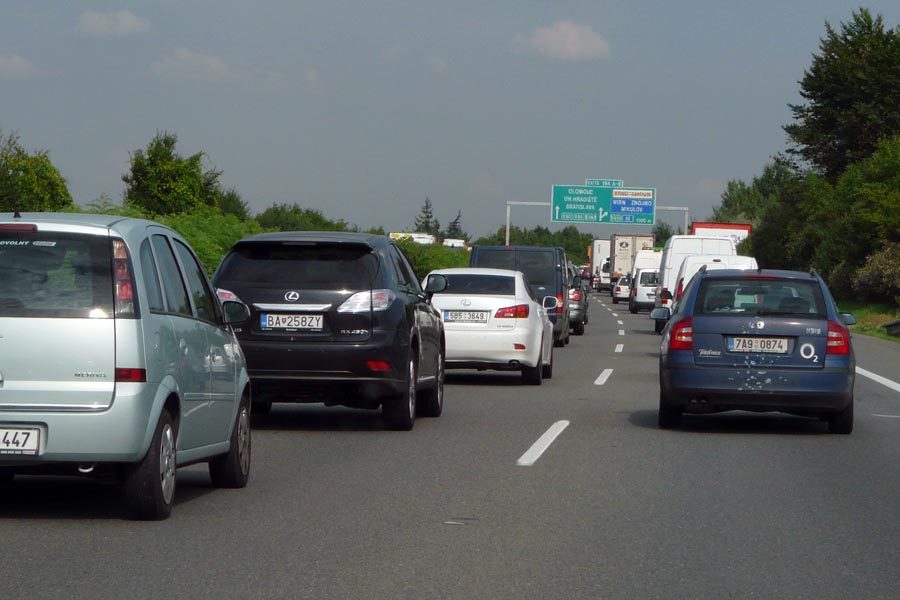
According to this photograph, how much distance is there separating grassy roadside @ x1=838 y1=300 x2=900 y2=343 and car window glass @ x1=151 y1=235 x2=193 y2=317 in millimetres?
30402

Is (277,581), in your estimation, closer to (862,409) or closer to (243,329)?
(243,329)

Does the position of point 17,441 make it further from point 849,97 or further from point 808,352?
point 849,97

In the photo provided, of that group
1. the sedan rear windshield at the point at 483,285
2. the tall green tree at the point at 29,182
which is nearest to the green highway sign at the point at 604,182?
the tall green tree at the point at 29,182

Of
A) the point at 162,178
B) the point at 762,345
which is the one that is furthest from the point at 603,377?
the point at 162,178

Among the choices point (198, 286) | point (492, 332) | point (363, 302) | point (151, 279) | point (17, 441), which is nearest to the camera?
point (17, 441)

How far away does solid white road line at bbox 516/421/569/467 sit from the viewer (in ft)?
36.3

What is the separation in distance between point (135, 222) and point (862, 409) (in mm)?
10710

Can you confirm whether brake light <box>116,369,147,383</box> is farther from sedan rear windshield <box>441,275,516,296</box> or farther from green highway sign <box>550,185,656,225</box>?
green highway sign <box>550,185,656,225</box>

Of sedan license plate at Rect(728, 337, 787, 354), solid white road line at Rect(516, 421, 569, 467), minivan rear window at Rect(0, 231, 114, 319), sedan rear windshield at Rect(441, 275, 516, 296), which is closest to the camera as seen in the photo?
minivan rear window at Rect(0, 231, 114, 319)

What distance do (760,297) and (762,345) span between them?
577 millimetres

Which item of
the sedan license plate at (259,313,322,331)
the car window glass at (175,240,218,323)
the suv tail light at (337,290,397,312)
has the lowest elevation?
the sedan license plate at (259,313,322,331)

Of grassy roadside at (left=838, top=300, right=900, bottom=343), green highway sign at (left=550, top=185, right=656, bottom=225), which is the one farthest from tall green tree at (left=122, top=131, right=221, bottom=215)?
grassy roadside at (left=838, top=300, right=900, bottom=343)

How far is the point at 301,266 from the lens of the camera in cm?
1293

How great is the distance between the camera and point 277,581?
6402 mm
